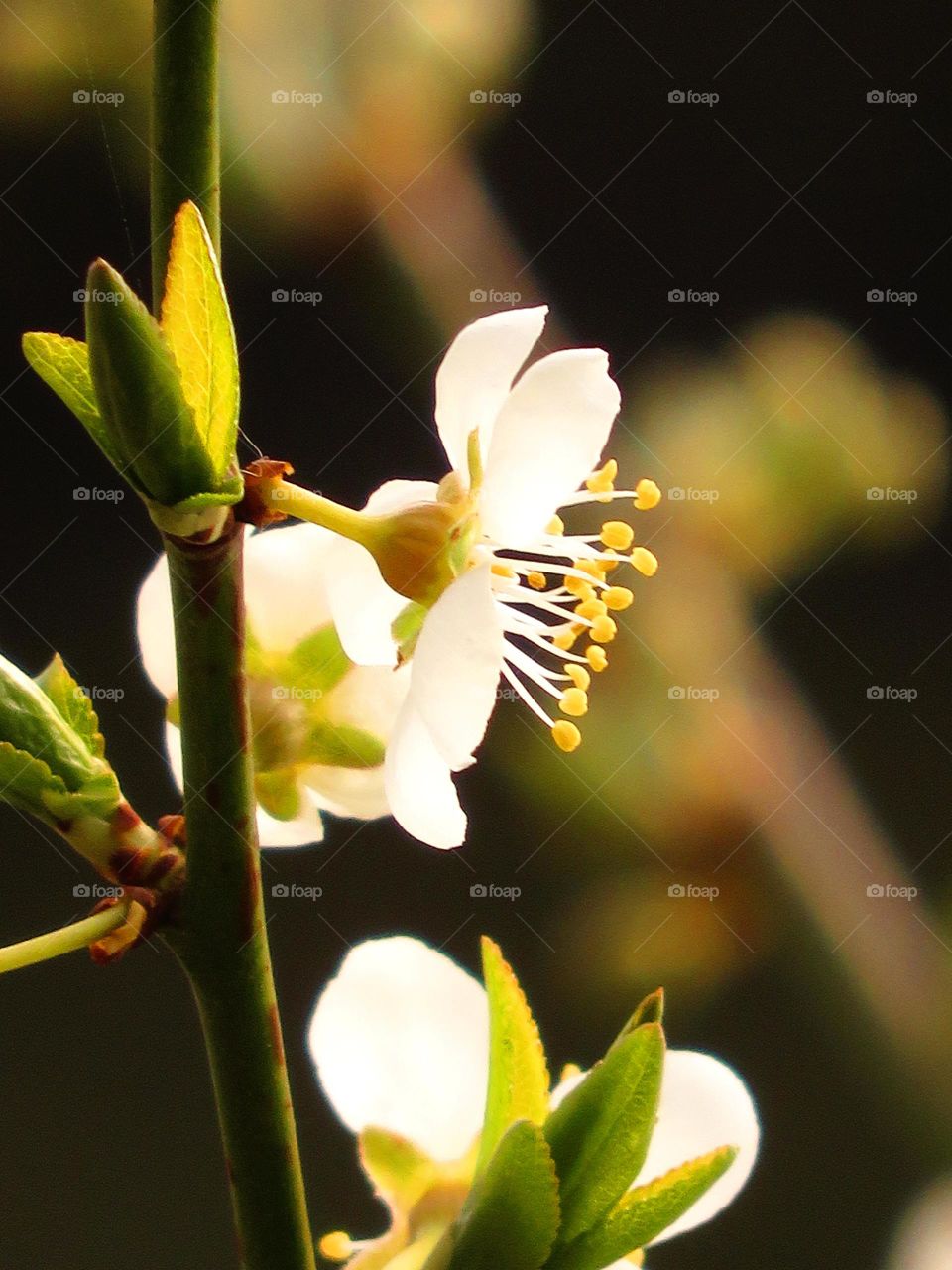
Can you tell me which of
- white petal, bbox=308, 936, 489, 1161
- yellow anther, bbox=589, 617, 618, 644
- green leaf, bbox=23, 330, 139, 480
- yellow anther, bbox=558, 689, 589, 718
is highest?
yellow anther, bbox=589, 617, 618, 644

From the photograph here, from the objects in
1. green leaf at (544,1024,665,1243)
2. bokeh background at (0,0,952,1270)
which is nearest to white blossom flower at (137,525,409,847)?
green leaf at (544,1024,665,1243)

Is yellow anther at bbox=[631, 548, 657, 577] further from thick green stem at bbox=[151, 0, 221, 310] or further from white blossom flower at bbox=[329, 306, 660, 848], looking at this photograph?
thick green stem at bbox=[151, 0, 221, 310]

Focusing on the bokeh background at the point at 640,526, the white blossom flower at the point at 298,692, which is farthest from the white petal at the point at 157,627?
the bokeh background at the point at 640,526

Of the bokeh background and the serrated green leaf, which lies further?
the bokeh background

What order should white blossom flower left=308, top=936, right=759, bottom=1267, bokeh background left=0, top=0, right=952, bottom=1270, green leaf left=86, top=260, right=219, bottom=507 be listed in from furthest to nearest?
bokeh background left=0, top=0, right=952, bottom=1270 → white blossom flower left=308, top=936, right=759, bottom=1267 → green leaf left=86, top=260, right=219, bottom=507

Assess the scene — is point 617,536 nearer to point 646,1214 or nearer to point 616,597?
point 616,597

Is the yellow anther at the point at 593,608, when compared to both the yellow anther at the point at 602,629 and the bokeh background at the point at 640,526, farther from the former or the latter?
the bokeh background at the point at 640,526
